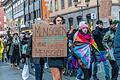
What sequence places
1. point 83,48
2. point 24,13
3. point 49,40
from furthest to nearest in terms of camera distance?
1. point 24,13
2. point 83,48
3. point 49,40

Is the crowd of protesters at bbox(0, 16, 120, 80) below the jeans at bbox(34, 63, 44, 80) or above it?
above

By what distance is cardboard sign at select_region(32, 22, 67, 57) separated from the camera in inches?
354

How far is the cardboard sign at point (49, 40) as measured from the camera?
9.00 metres

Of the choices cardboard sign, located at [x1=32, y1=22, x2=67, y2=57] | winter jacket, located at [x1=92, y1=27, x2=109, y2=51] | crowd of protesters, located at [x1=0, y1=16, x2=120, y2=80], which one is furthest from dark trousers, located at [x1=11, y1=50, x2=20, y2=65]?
cardboard sign, located at [x1=32, y1=22, x2=67, y2=57]

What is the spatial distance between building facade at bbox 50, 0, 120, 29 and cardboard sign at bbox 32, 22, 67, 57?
1984cm

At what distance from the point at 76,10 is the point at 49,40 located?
30294 mm

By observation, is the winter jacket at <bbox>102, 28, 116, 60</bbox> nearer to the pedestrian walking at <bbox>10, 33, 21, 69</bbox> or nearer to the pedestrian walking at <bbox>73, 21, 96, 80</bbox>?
the pedestrian walking at <bbox>73, 21, 96, 80</bbox>

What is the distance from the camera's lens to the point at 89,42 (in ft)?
33.9

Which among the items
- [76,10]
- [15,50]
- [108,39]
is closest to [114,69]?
[108,39]

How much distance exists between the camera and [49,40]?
30.4 feet

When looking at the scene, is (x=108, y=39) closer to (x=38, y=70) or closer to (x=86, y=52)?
(x=86, y=52)

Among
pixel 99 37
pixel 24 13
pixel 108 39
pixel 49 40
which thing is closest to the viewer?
pixel 49 40

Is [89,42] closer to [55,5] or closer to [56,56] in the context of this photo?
[56,56]

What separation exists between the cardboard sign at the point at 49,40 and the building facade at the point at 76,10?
1984 centimetres
